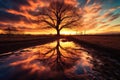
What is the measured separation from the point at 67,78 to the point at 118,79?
6.51 feet

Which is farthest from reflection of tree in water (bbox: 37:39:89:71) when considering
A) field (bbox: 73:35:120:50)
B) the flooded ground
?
field (bbox: 73:35:120:50)

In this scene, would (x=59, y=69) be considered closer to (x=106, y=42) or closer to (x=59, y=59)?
(x=59, y=59)

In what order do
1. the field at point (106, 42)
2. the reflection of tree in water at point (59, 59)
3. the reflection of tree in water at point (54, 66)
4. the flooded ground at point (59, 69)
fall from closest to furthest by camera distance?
the flooded ground at point (59, 69)
the reflection of tree in water at point (54, 66)
the reflection of tree in water at point (59, 59)
the field at point (106, 42)

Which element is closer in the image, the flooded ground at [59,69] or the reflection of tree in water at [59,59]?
the flooded ground at [59,69]

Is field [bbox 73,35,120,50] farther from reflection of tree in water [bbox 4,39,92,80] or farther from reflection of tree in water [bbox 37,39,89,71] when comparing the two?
reflection of tree in water [bbox 4,39,92,80]

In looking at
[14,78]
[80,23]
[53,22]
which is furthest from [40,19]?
[14,78]

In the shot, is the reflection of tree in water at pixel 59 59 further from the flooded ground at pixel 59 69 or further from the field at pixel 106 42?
the field at pixel 106 42

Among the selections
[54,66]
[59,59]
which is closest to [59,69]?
[54,66]

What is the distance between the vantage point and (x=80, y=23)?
41000mm

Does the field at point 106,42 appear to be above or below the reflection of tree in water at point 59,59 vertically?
below

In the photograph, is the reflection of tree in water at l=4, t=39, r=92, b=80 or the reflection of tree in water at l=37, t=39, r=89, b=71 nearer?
the reflection of tree in water at l=4, t=39, r=92, b=80

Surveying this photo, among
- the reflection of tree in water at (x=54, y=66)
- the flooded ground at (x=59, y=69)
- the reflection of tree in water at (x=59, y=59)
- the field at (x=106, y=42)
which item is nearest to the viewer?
the flooded ground at (x=59, y=69)


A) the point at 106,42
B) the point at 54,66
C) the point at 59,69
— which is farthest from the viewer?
the point at 106,42

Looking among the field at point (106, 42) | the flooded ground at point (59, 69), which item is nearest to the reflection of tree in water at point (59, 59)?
the flooded ground at point (59, 69)
